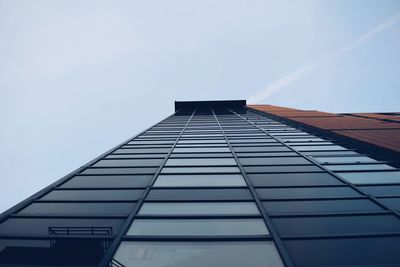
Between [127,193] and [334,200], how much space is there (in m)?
4.94

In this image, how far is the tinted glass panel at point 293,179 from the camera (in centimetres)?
820

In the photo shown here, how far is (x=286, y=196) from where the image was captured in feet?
23.9

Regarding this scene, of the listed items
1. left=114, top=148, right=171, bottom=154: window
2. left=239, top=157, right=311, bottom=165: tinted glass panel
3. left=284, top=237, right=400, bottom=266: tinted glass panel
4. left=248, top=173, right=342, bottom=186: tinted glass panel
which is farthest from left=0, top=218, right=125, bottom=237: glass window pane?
left=114, top=148, right=171, bottom=154: window

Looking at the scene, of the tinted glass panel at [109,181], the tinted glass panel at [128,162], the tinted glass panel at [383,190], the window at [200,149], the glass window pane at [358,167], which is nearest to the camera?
the tinted glass panel at [383,190]

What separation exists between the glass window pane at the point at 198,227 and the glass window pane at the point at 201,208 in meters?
0.35

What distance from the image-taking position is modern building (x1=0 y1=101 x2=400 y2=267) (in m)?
4.95

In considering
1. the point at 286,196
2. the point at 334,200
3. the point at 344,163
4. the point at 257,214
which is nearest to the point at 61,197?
the point at 257,214

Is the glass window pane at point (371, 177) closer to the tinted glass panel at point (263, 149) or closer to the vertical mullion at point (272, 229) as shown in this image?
the vertical mullion at point (272, 229)

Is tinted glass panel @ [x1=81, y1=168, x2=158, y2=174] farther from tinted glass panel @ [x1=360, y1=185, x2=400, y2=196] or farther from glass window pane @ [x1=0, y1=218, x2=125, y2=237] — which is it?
tinted glass panel @ [x1=360, y1=185, x2=400, y2=196]

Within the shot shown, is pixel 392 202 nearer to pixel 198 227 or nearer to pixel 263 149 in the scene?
pixel 198 227

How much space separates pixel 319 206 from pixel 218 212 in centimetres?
226

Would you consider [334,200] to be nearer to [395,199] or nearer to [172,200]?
[395,199]

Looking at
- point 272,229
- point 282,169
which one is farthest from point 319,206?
point 282,169

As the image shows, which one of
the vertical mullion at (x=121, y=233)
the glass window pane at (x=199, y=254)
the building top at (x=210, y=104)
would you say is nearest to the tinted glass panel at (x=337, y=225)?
the glass window pane at (x=199, y=254)
